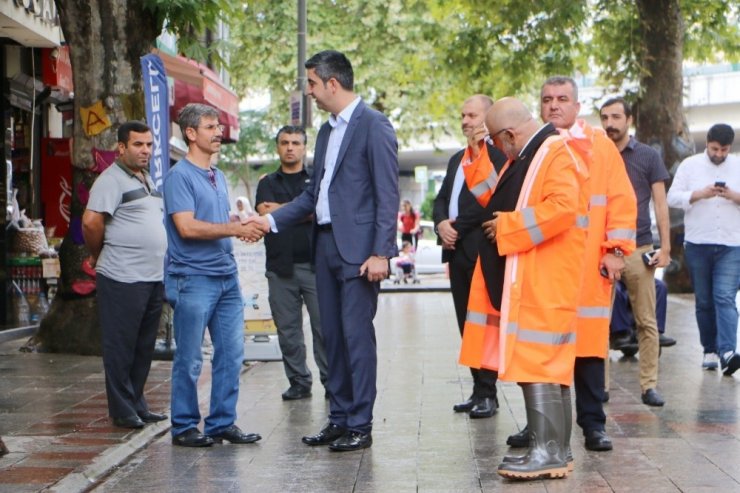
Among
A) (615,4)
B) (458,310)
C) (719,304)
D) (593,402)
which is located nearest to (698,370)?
(719,304)

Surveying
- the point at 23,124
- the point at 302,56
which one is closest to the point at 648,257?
the point at 23,124

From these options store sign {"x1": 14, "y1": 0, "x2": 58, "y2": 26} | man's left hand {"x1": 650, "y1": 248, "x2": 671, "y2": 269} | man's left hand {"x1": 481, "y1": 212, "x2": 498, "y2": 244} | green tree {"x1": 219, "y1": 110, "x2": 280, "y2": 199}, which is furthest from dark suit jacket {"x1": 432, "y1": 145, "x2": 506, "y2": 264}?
green tree {"x1": 219, "y1": 110, "x2": 280, "y2": 199}

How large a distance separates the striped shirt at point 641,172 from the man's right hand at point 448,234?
153 centimetres

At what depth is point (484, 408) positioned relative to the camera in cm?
901

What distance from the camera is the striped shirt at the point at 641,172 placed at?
988cm

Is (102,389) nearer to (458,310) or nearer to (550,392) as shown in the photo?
(458,310)

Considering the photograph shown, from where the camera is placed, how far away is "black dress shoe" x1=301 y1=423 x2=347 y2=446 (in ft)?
25.9

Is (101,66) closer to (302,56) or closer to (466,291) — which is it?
(466,291)

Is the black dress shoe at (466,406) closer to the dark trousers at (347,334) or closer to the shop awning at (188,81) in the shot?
the dark trousers at (347,334)

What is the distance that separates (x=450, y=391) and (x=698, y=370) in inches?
94.2

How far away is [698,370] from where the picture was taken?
11516 millimetres

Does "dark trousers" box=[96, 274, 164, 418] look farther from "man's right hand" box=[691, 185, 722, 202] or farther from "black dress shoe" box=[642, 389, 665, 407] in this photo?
"man's right hand" box=[691, 185, 722, 202]

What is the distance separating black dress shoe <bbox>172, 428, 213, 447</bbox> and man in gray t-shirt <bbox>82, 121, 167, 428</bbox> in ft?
2.17

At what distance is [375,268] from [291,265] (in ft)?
9.64
